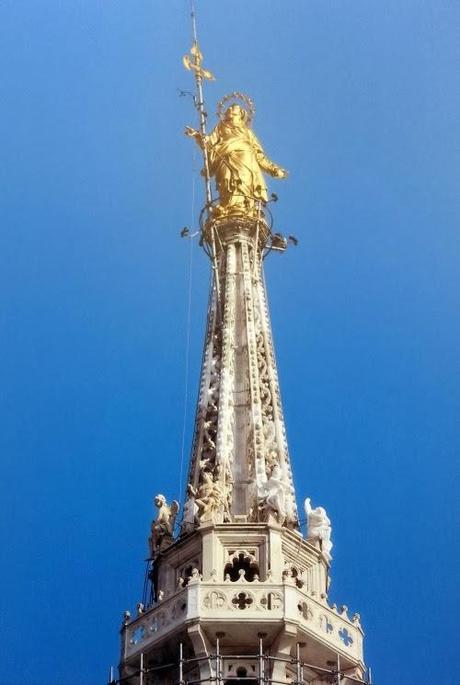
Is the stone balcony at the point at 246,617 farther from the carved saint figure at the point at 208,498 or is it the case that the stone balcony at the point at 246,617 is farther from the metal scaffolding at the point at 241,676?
the carved saint figure at the point at 208,498

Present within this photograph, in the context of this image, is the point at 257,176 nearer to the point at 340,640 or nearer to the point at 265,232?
the point at 265,232

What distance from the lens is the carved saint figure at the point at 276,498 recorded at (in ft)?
172

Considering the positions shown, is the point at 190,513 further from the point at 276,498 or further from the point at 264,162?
the point at 264,162

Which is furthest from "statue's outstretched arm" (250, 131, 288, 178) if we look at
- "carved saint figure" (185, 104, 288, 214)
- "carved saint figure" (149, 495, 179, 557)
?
"carved saint figure" (149, 495, 179, 557)

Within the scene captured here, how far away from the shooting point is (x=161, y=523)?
54312 millimetres

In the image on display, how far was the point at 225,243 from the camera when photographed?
213 feet

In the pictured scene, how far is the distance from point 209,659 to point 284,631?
7.76ft

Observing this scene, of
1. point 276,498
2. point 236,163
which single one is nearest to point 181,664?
point 276,498

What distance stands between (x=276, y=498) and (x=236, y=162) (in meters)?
18.5

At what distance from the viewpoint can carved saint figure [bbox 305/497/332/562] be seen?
53625 mm

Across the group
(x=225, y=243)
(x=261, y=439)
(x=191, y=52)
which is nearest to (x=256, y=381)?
(x=261, y=439)

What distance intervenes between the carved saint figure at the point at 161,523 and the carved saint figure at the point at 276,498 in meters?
3.44

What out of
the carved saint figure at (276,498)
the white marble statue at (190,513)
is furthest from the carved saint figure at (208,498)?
the carved saint figure at (276,498)

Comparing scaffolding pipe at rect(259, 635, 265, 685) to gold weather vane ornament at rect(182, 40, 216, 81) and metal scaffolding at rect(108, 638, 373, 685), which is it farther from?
gold weather vane ornament at rect(182, 40, 216, 81)
